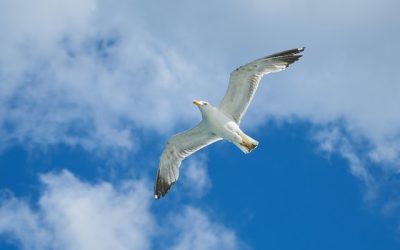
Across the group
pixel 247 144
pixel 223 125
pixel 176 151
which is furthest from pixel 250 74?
pixel 176 151

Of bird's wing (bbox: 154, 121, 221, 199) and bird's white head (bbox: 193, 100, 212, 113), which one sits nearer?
bird's white head (bbox: 193, 100, 212, 113)

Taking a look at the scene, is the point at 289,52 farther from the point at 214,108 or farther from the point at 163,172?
the point at 163,172

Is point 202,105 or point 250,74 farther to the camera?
point 202,105

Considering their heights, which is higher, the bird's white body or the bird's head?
the bird's head

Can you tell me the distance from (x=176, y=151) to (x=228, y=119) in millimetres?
2680

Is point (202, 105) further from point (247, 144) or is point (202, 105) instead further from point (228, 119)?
point (247, 144)

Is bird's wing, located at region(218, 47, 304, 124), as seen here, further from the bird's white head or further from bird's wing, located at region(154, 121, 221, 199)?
bird's wing, located at region(154, 121, 221, 199)

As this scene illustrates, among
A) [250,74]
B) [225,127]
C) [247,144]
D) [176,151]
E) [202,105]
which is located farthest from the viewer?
[176,151]

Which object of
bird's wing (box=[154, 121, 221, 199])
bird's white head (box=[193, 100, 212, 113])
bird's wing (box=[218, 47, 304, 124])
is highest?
bird's wing (box=[218, 47, 304, 124])

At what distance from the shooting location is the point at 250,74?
21.2 meters

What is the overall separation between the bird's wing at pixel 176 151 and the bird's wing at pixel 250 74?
5.05ft

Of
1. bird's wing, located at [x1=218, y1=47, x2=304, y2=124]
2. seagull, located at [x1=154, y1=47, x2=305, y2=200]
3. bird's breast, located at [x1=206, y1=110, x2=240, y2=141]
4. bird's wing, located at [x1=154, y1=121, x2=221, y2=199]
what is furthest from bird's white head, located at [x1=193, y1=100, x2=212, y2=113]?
bird's wing, located at [x1=154, y1=121, x2=221, y2=199]

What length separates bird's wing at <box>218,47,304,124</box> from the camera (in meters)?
21.1

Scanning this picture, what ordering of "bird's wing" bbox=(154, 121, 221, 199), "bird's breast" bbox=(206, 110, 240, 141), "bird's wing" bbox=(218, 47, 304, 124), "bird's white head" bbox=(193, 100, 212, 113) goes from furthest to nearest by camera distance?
"bird's wing" bbox=(154, 121, 221, 199) < "bird's white head" bbox=(193, 100, 212, 113) < "bird's breast" bbox=(206, 110, 240, 141) < "bird's wing" bbox=(218, 47, 304, 124)
